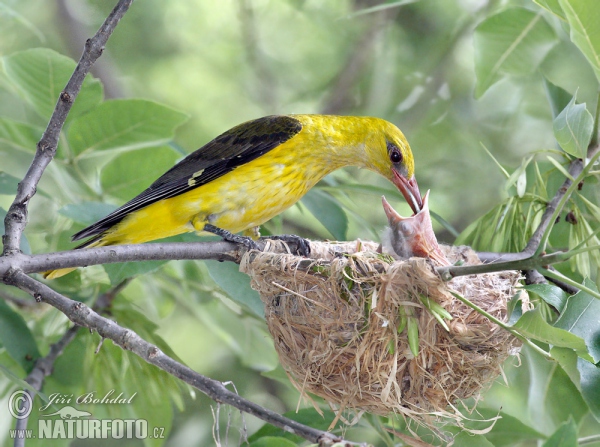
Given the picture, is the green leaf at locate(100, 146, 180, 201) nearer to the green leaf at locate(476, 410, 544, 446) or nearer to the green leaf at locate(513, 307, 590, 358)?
the green leaf at locate(476, 410, 544, 446)

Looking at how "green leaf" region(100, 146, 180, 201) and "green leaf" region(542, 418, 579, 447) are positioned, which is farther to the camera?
"green leaf" region(100, 146, 180, 201)

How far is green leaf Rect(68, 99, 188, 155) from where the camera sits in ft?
9.02

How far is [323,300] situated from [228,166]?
962 millimetres

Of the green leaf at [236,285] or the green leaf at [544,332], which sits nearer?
the green leaf at [544,332]

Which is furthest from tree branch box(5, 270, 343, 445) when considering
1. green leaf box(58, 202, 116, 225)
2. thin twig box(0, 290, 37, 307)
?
thin twig box(0, 290, 37, 307)

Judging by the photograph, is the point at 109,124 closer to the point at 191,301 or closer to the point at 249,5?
the point at 191,301

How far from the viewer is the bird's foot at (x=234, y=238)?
276 cm

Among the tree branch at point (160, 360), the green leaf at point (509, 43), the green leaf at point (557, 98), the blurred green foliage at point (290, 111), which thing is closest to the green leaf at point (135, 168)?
the blurred green foliage at point (290, 111)

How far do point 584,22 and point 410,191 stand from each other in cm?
160

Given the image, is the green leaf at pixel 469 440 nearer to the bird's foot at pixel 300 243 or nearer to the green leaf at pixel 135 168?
the bird's foot at pixel 300 243

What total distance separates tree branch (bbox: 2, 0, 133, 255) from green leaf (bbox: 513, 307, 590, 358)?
1.37 m

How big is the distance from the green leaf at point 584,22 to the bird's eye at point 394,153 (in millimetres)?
1519

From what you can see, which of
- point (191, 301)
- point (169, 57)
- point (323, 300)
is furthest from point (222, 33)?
point (323, 300)

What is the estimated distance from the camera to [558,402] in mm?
2602
